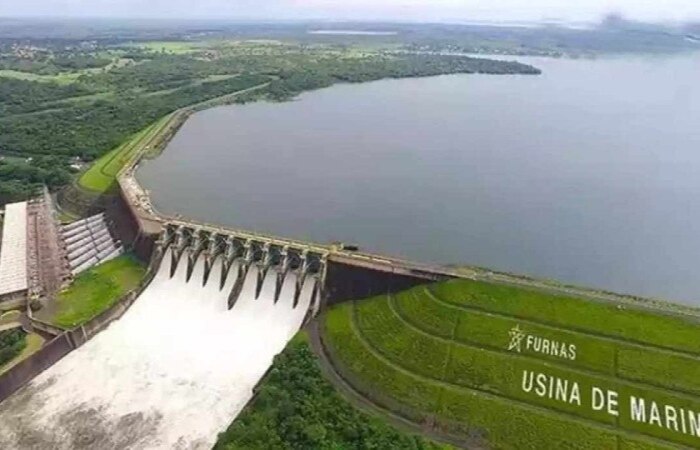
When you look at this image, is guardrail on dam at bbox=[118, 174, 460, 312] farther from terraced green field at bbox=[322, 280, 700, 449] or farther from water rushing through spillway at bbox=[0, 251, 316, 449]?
terraced green field at bbox=[322, 280, 700, 449]

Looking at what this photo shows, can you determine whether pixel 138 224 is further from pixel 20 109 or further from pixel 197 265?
pixel 20 109

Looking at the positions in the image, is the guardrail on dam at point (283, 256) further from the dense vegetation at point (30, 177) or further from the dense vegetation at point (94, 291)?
the dense vegetation at point (30, 177)

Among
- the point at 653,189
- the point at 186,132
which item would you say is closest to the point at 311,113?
the point at 186,132

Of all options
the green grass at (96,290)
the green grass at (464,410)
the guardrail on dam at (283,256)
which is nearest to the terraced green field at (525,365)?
the green grass at (464,410)

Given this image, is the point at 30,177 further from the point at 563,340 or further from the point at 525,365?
the point at 563,340

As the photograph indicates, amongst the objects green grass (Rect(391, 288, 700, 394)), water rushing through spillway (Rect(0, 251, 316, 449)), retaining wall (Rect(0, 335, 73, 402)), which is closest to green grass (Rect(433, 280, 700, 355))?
green grass (Rect(391, 288, 700, 394))
